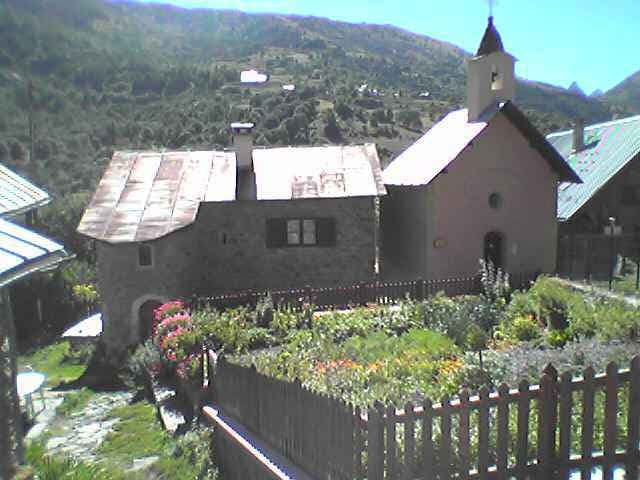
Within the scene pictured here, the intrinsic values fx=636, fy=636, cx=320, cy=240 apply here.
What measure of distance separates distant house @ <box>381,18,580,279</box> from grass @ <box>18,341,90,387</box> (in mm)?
11921

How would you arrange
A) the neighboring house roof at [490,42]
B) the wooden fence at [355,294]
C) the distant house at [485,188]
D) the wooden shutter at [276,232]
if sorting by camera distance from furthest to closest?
the neighboring house roof at [490,42] < the wooden shutter at [276,232] < the distant house at [485,188] < the wooden fence at [355,294]

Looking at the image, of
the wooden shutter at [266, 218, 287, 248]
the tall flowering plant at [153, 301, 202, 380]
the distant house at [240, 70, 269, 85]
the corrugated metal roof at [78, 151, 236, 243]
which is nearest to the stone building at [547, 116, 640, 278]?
the wooden shutter at [266, 218, 287, 248]

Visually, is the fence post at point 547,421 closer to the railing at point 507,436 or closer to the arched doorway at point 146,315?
the railing at point 507,436

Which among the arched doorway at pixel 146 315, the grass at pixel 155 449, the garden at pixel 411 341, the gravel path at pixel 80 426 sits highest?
the garden at pixel 411 341

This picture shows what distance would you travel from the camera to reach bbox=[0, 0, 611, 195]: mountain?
55.3 m

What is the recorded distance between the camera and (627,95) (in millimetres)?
93688

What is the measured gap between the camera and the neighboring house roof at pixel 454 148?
2052cm

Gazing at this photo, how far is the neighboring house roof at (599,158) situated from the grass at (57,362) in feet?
63.9

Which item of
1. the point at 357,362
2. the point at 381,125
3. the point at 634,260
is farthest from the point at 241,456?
the point at 381,125

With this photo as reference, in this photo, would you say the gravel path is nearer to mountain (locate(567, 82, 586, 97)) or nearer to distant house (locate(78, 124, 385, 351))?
distant house (locate(78, 124, 385, 351))

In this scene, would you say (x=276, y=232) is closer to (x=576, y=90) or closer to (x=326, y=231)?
(x=326, y=231)

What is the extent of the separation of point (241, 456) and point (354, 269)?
40.9 ft

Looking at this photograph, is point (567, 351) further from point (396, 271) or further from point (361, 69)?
point (361, 69)

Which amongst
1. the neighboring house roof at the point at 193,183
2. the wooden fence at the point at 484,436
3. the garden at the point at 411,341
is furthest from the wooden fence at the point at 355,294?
the wooden fence at the point at 484,436
